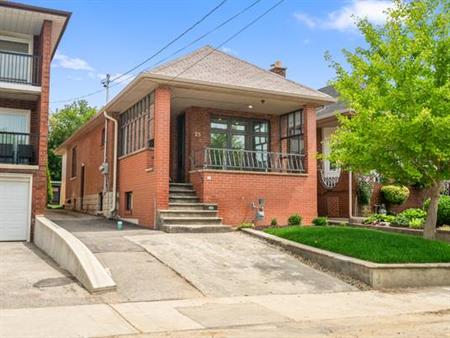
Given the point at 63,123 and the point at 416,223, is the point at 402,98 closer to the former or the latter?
the point at 416,223

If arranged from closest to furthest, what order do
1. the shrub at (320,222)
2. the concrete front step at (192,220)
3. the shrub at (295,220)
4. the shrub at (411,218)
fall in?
1. the concrete front step at (192,220)
2. the shrub at (411,218)
3. the shrub at (295,220)
4. the shrub at (320,222)

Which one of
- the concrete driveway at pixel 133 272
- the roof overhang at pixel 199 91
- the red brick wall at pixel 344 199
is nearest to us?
the concrete driveway at pixel 133 272

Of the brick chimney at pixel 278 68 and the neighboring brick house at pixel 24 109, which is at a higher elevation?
the brick chimney at pixel 278 68

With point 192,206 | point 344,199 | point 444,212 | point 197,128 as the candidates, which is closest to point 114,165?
point 197,128

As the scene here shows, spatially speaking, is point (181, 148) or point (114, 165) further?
point (114, 165)

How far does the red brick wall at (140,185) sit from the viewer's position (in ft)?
53.0

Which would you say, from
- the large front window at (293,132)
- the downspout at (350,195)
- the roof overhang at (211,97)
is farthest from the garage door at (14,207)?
the downspout at (350,195)

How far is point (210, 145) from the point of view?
1906 cm

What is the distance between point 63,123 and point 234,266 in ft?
157

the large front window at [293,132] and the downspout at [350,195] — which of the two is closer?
the large front window at [293,132]

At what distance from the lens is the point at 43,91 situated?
53.3 ft

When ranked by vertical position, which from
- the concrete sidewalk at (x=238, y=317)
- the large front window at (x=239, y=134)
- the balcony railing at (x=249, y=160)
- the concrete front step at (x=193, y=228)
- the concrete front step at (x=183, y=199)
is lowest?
the concrete sidewalk at (x=238, y=317)

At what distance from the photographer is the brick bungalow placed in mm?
15828

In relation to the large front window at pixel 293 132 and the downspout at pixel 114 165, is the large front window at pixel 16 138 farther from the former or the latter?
Answer: the large front window at pixel 293 132
